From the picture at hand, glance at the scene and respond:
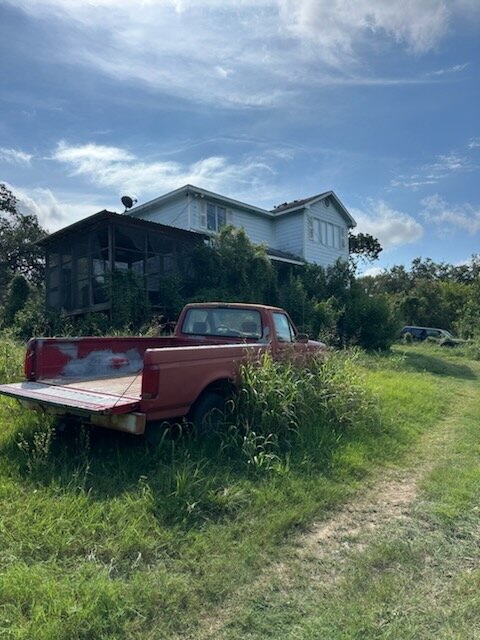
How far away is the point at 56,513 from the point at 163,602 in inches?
46.8

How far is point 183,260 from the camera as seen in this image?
56.2 ft

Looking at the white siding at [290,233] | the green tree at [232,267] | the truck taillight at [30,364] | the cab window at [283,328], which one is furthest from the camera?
the white siding at [290,233]

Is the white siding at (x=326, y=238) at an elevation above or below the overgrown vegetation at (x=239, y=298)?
above

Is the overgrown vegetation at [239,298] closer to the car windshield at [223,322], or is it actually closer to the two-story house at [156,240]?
the two-story house at [156,240]

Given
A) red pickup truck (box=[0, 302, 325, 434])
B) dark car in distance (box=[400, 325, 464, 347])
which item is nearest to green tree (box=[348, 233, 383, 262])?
dark car in distance (box=[400, 325, 464, 347])

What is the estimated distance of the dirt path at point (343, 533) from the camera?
105 inches

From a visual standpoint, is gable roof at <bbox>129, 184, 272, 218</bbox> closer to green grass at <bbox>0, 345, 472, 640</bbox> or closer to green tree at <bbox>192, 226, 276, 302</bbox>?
green tree at <bbox>192, 226, 276, 302</bbox>

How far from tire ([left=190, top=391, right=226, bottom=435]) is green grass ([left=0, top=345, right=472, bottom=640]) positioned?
0.50ft

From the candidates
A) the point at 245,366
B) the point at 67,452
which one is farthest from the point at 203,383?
the point at 67,452

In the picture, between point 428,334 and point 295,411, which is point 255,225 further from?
point 295,411

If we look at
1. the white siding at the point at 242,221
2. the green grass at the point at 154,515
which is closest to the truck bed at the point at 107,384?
the green grass at the point at 154,515

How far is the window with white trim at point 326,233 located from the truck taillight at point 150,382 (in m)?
20.9

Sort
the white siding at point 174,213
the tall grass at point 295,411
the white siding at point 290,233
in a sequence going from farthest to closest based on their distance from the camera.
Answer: the white siding at point 290,233
the white siding at point 174,213
the tall grass at point 295,411

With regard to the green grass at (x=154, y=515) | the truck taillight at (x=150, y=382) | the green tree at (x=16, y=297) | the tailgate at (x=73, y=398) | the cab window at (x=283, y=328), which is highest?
the green tree at (x=16, y=297)
